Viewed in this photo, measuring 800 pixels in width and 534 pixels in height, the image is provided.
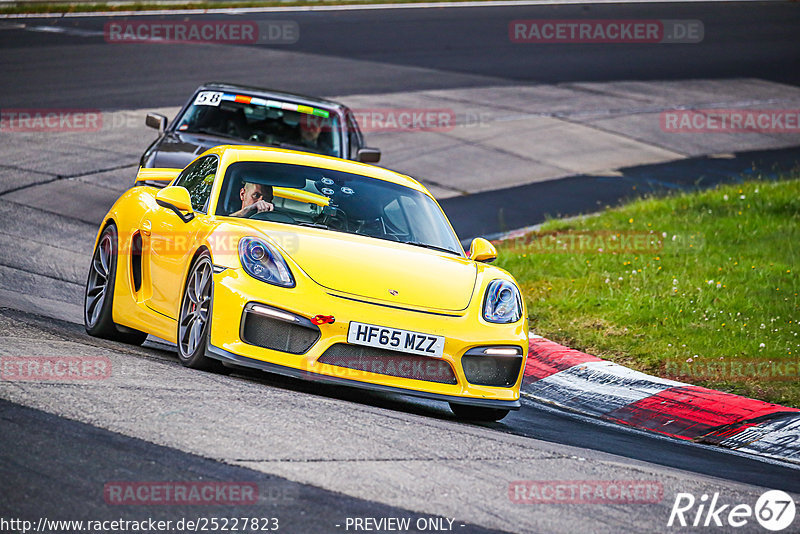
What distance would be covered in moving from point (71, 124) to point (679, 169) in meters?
9.25

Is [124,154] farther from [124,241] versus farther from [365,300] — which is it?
[365,300]

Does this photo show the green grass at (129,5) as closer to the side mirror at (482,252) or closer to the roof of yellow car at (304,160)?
the roof of yellow car at (304,160)

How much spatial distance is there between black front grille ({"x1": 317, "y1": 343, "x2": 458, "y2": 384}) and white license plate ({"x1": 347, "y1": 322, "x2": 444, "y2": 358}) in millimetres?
33

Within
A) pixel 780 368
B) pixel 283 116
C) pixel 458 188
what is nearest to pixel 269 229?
pixel 780 368

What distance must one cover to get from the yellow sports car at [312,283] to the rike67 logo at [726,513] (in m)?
1.72

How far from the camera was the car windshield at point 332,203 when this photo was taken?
743cm

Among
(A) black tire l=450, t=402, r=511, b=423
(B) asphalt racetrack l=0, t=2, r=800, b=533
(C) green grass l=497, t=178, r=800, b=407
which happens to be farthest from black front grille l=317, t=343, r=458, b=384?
(C) green grass l=497, t=178, r=800, b=407

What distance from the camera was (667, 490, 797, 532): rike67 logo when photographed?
194 inches

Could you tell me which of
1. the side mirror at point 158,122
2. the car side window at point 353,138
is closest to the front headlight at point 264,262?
the car side window at point 353,138

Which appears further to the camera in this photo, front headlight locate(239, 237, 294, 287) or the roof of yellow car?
the roof of yellow car

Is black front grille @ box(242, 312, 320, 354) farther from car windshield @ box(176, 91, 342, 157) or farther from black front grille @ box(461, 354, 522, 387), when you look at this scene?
car windshield @ box(176, 91, 342, 157)

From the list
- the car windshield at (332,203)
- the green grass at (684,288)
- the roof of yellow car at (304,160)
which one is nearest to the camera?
the car windshield at (332,203)

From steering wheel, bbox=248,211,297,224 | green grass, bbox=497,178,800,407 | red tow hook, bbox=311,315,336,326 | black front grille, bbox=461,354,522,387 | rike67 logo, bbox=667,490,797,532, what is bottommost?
green grass, bbox=497,178,800,407

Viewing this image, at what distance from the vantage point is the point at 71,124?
17.5 metres
